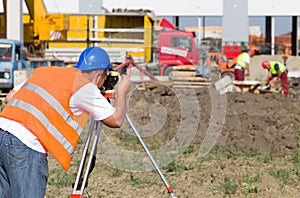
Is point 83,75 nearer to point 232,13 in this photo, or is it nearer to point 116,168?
point 116,168

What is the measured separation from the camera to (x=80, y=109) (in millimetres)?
4609

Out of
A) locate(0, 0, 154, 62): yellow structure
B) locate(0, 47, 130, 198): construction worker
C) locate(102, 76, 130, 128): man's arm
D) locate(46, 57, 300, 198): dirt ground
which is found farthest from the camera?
locate(0, 0, 154, 62): yellow structure

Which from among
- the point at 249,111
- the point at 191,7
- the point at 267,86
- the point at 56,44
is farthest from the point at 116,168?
the point at 191,7

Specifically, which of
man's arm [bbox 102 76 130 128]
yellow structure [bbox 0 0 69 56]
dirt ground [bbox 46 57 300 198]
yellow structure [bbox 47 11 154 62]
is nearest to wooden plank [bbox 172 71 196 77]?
yellow structure [bbox 47 11 154 62]

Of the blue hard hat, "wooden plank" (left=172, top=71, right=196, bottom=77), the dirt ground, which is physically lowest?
the dirt ground

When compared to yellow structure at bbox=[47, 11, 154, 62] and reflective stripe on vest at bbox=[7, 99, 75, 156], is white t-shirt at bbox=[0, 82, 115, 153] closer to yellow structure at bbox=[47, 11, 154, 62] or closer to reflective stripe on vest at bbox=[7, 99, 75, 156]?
reflective stripe on vest at bbox=[7, 99, 75, 156]

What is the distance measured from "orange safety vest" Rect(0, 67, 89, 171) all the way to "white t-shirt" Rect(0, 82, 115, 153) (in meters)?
0.03

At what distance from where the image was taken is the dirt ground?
7742 millimetres

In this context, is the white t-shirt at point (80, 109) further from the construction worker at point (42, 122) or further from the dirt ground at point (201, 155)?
the dirt ground at point (201, 155)

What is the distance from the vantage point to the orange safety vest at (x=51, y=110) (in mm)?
4461

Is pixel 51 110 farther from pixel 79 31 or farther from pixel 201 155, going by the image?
pixel 79 31

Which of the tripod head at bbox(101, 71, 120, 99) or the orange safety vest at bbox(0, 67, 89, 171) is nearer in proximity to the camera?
the orange safety vest at bbox(0, 67, 89, 171)

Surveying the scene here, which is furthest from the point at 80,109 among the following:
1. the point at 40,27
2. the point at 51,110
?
the point at 40,27

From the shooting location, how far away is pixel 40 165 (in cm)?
446
